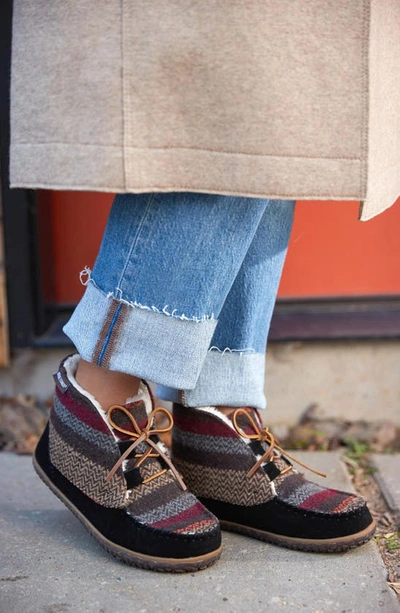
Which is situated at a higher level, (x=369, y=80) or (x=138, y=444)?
(x=369, y=80)

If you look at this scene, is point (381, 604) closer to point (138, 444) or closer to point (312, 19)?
point (138, 444)

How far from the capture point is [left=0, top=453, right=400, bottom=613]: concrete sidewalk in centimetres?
117

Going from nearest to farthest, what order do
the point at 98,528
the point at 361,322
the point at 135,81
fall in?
the point at 135,81
the point at 98,528
the point at 361,322

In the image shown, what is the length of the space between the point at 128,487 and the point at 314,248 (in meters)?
1.29

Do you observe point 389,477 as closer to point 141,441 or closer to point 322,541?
point 322,541

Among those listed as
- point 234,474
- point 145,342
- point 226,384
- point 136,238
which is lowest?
point 234,474

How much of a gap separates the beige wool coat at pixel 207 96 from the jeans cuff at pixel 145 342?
0.68 ft

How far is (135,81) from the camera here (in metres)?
1.11

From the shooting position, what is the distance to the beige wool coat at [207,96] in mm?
1102

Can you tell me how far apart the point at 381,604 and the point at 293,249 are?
1359 millimetres

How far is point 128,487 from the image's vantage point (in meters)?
1.28

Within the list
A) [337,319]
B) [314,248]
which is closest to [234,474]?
[337,319]

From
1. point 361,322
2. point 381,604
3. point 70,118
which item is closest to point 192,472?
point 381,604

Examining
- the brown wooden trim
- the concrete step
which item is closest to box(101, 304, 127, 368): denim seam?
the concrete step
